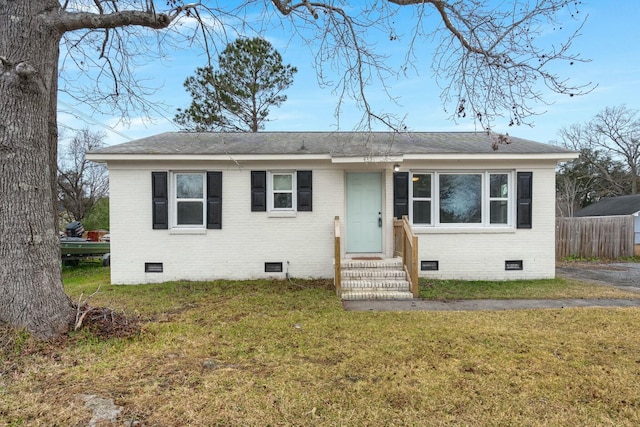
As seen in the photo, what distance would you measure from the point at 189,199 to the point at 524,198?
27.0 feet

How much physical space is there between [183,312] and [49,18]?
4.45 m

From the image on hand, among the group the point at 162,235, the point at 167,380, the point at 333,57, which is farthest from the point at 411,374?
the point at 162,235

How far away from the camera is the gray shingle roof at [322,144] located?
8.23 meters

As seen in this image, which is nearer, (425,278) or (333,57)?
(333,57)

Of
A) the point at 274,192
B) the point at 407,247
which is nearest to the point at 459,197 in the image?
the point at 407,247

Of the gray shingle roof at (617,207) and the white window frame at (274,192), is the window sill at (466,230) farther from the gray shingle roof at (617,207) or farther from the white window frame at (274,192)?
the gray shingle roof at (617,207)

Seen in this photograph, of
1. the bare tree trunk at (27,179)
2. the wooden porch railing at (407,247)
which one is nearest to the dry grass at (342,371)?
the bare tree trunk at (27,179)

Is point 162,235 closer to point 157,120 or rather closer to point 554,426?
point 157,120

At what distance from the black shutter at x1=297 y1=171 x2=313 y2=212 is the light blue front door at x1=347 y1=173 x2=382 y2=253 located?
100cm

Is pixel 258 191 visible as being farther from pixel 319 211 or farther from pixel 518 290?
pixel 518 290

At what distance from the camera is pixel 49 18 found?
160 inches

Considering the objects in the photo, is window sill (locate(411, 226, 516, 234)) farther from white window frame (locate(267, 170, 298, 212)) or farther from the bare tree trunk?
the bare tree trunk

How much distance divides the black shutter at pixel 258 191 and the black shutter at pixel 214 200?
2.63ft

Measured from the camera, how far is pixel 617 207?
19984 millimetres
